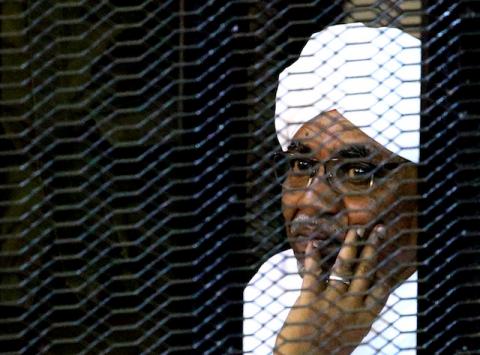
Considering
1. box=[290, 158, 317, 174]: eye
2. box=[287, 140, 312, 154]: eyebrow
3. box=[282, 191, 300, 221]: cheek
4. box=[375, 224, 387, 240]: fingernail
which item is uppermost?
box=[287, 140, 312, 154]: eyebrow

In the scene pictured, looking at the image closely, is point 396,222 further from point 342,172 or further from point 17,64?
point 17,64

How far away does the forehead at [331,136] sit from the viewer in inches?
49.3

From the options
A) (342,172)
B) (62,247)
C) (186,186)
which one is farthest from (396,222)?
(62,247)

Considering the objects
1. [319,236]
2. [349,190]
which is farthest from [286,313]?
[349,190]

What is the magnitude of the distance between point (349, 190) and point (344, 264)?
0.09 meters

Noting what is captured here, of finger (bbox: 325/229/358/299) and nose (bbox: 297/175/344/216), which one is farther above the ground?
nose (bbox: 297/175/344/216)

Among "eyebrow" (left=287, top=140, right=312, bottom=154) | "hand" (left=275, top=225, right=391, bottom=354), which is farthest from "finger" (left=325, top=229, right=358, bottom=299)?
"eyebrow" (left=287, top=140, right=312, bottom=154)

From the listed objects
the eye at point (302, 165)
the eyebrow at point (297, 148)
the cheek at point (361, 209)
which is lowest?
the cheek at point (361, 209)

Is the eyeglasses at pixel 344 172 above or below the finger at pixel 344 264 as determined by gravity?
above

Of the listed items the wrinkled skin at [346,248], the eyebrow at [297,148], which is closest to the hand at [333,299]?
the wrinkled skin at [346,248]

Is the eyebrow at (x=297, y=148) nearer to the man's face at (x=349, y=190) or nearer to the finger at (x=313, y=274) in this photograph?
the man's face at (x=349, y=190)

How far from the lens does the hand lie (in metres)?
1.25

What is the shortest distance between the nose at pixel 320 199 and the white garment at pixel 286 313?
0.26 feet

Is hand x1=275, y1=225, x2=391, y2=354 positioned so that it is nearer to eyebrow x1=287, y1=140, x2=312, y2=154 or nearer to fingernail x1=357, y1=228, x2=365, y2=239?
fingernail x1=357, y1=228, x2=365, y2=239
